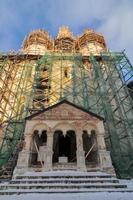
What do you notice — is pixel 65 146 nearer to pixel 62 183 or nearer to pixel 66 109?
pixel 66 109

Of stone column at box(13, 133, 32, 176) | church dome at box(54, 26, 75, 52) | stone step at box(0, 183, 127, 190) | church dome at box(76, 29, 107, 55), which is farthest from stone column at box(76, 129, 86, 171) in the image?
church dome at box(54, 26, 75, 52)

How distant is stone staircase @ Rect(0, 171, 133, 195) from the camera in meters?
11.3

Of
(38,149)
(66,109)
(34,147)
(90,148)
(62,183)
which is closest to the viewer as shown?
(62,183)

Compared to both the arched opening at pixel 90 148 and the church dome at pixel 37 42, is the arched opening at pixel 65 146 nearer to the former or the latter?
the arched opening at pixel 90 148

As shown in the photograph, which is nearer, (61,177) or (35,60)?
(61,177)

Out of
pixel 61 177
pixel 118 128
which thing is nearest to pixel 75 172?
pixel 61 177

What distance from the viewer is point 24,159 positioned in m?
13.9

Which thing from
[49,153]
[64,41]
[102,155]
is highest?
[64,41]

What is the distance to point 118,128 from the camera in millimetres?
19594

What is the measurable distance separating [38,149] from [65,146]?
2.85 metres

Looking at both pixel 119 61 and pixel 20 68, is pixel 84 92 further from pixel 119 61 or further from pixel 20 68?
pixel 20 68

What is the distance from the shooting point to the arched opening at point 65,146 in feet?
54.3

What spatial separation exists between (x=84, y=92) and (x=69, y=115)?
651cm

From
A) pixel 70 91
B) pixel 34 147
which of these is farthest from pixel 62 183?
pixel 70 91
